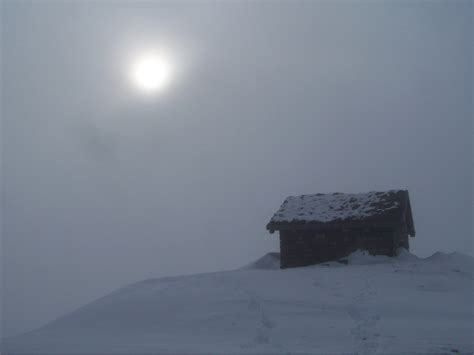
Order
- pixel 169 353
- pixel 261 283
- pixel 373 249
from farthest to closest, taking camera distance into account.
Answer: pixel 373 249
pixel 261 283
pixel 169 353

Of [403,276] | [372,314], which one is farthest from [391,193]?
[372,314]

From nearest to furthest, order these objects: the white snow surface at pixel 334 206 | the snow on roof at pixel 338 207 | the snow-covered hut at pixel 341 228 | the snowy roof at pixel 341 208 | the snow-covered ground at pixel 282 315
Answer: the snow-covered ground at pixel 282 315 < the snow-covered hut at pixel 341 228 < the snowy roof at pixel 341 208 < the snow on roof at pixel 338 207 < the white snow surface at pixel 334 206

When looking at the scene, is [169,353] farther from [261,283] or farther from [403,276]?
[403,276]

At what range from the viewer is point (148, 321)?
13.4 metres

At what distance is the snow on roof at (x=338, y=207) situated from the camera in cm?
2206

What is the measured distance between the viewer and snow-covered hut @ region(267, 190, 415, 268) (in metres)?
21.4

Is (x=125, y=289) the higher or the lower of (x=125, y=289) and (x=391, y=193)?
the lower

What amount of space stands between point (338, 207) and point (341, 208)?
0.24 m

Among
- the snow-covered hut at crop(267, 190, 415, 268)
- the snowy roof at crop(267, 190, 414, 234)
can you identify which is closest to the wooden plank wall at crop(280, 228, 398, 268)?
the snow-covered hut at crop(267, 190, 415, 268)

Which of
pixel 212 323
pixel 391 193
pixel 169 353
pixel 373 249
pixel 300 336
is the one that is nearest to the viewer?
pixel 169 353

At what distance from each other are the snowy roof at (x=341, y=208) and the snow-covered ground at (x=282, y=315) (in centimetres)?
305

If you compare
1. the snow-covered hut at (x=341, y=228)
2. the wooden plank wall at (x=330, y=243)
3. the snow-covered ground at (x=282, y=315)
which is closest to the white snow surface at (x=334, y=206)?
the snow-covered hut at (x=341, y=228)

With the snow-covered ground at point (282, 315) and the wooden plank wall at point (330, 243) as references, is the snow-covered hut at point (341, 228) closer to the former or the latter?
the wooden plank wall at point (330, 243)

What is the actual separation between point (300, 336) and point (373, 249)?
10.7 metres
